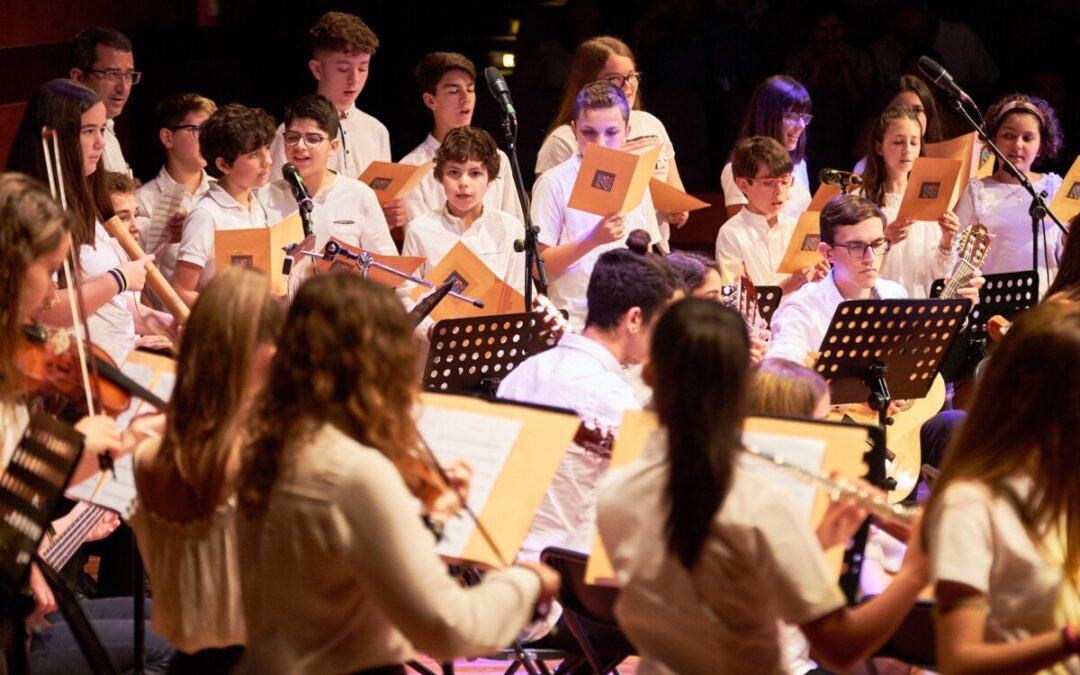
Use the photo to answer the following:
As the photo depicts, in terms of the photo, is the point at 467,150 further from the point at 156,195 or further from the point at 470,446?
the point at 470,446

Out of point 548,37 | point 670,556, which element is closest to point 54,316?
point 670,556

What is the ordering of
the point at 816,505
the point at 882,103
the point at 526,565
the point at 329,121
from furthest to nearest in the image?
the point at 882,103
the point at 329,121
the point at 816,505
the point at 526,565

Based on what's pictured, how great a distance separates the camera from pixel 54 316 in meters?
3.77

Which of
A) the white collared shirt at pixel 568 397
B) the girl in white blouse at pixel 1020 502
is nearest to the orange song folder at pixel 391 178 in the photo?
the white collared shirt at pixel 568 397

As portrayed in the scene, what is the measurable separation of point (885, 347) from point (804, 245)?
118cm

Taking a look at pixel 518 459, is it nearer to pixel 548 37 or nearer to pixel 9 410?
pixel 9 410

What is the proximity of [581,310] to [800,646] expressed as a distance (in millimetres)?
2629

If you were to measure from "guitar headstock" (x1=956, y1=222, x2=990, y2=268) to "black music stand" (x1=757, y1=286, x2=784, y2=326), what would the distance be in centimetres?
75

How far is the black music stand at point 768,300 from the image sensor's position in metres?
5.14

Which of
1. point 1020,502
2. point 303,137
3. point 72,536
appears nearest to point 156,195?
point 303,137

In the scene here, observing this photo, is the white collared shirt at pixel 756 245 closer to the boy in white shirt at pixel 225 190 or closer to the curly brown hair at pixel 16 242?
the boy in white shirt at pixel 225 190

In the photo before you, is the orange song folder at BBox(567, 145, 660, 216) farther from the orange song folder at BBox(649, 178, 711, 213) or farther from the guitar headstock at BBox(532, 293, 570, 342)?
the guitar headstock at BBox(532, 293, 570, 342)

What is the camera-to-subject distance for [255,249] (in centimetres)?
439

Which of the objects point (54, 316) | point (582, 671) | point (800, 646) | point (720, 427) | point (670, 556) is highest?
point (720, 427)
